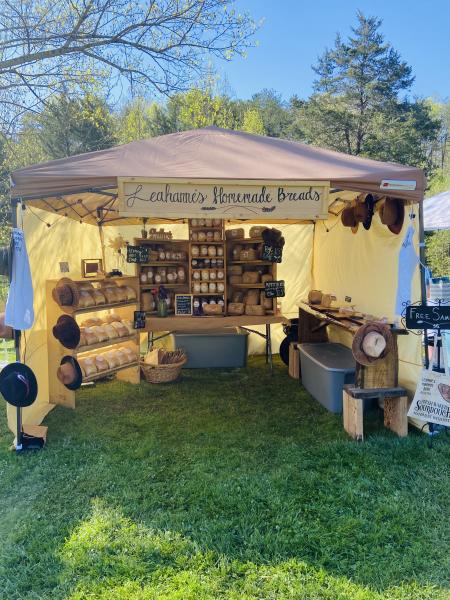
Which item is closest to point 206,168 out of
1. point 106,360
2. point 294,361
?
point 106,360

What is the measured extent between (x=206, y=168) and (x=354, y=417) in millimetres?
2274

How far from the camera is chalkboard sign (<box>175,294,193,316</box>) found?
5457mm

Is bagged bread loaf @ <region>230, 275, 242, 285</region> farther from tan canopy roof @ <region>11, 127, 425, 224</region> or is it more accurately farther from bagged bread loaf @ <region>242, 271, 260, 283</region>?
tan canopy roof @ <region>11, 127, 425, 224</region>

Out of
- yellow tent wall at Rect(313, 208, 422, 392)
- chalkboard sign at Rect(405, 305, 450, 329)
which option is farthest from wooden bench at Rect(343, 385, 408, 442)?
chalkboard sign at Rect(405, 305, 450, 329)

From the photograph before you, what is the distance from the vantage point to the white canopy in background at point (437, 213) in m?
6.61

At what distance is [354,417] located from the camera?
11.5 ft

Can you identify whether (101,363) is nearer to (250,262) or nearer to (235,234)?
(250,262)

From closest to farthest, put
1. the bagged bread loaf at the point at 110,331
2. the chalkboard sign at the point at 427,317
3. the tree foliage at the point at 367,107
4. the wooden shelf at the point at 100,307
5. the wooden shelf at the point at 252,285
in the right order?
1. the chalkboard sign at the point at 427,317
2. the wooden shelf at the point at 100,307
3. the bagged bread loaf at the point at 110,331
4. the wooden shelf at the point at 252,285
5. the tree foliage at the point at 367,107

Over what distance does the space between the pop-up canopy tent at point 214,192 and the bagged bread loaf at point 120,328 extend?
774 millimetres

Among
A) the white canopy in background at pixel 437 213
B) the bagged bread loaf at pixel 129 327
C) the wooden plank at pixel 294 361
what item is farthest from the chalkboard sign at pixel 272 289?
the white canopy in background at pixel 437 213

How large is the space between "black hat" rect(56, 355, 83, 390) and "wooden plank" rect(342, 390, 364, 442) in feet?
7.99

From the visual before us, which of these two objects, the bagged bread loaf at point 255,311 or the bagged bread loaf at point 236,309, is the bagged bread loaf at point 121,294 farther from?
the bagged bread loaf at point 255,311

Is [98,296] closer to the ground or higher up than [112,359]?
higher up

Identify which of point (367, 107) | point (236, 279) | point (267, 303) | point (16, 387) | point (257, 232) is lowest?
point (16, 387)
